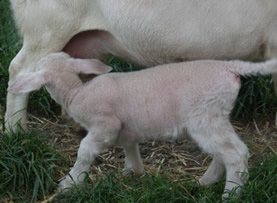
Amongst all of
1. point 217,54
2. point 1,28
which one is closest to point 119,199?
point 217,54

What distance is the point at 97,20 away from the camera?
480 cm

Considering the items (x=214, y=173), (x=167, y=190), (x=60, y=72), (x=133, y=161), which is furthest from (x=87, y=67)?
(x=214, y=173)

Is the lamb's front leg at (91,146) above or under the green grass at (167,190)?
above

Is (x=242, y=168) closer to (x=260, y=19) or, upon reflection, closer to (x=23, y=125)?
(x=260, y=19)

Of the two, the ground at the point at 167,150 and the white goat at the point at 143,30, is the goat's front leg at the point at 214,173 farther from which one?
the white goat at the point at 143,30

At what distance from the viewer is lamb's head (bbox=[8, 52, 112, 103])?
409 cm

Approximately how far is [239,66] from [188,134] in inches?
20.8

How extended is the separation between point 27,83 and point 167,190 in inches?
43.3

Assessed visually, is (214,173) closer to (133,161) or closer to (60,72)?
(133,161)

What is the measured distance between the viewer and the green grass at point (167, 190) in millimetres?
3891

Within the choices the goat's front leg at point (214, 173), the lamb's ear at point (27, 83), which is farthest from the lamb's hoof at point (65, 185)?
Answer: the goat's front leg at point (214, 173)

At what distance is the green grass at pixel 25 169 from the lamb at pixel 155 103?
153mm

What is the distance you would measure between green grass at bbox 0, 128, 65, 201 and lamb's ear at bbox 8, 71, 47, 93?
1.79 feet

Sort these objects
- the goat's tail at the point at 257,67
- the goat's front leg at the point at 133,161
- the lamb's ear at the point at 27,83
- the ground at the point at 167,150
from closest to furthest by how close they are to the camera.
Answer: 1. the goat's tail at the point at 257,67
2. the lamb's ear at the point at 27,83
3. the goat's front leg at the point at 133,161
4. the ground at the point at 167,150
